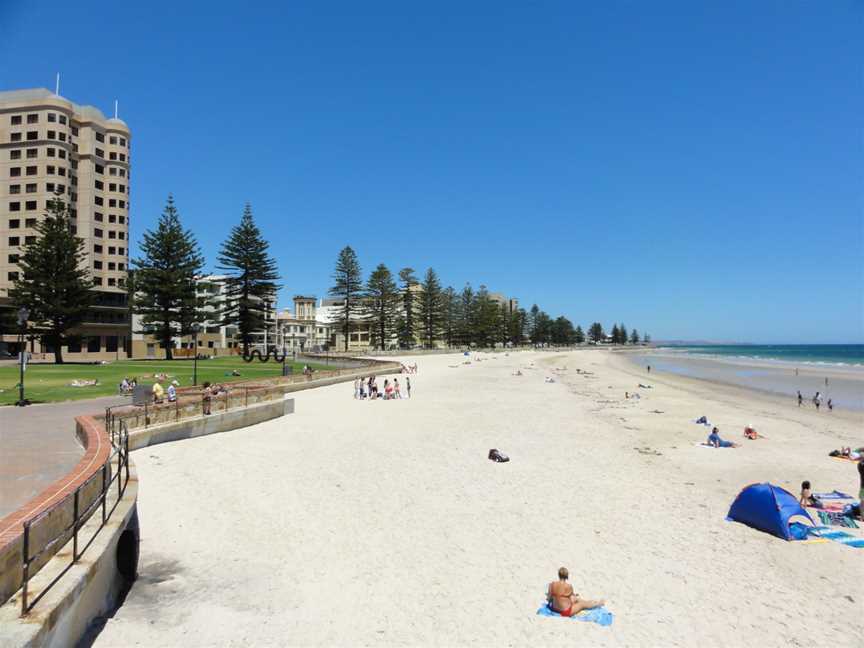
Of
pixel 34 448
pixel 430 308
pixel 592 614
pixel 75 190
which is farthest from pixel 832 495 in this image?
pixel 430 308

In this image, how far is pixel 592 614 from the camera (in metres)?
6.36

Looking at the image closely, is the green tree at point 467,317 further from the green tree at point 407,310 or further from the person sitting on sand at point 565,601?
the person sitting on sand at point 565,601

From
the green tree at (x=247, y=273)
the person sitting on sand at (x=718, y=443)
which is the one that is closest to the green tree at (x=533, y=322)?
the green tree at (x=247, y=273)

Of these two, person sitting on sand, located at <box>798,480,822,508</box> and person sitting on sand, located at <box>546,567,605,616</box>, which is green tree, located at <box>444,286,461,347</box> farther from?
person sitting on sand, located at <box>546,567,605,616</box>

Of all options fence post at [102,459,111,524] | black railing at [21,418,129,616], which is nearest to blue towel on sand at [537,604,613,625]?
black railing at [21,418,129,616]

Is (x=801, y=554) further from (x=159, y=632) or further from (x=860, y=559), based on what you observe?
(x=159, y=632)

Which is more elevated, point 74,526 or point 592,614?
point 74,526

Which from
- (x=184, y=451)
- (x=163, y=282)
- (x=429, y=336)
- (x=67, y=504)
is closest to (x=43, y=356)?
(x=163, y=282)

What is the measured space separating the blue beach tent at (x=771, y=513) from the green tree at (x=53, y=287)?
4777cm

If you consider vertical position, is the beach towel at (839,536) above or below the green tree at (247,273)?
below

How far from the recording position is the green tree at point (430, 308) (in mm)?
92562

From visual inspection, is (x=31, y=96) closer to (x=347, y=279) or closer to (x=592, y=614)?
(x=347, y=279)

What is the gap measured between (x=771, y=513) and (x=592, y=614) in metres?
5.27

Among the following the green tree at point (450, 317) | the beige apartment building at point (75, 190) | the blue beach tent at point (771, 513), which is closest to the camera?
the blue beach tent at point (771, 513)
